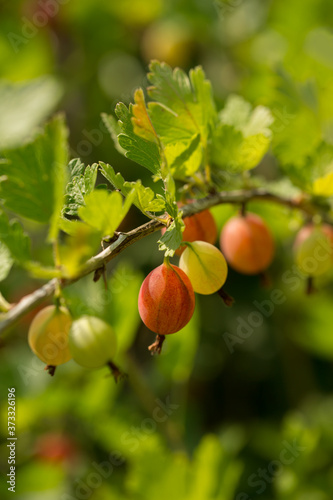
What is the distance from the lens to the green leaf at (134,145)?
0.92 meters

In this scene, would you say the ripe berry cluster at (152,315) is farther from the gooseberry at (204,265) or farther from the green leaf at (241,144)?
the green leaf at (241,144)

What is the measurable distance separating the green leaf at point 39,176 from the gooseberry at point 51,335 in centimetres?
20

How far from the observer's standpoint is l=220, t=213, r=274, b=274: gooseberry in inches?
52.9

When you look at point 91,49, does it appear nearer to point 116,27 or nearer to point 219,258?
point 116,27

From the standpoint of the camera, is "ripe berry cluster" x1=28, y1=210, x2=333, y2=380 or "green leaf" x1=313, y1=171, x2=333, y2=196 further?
"green leaf" x1=313, y1=171, x2=333, y2=196

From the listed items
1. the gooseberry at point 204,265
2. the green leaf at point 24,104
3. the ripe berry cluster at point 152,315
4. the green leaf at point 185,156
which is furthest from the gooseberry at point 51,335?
the green leaf at point 24,104

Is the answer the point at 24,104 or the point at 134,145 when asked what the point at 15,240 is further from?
the point at 24,104

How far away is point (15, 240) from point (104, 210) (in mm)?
170

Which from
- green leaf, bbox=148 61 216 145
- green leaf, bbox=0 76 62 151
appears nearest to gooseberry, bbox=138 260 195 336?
green leaf, bbox=148 61 216 145

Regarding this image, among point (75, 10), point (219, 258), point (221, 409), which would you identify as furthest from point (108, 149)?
point (219, 258)

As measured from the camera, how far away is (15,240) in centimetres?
86

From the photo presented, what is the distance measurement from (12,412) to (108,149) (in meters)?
1.45

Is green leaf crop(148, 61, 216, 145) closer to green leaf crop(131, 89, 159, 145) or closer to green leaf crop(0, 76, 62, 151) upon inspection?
green leaf crop(131, 89, 159, 145)

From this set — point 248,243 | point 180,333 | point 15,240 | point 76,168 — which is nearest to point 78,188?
point 76,168
